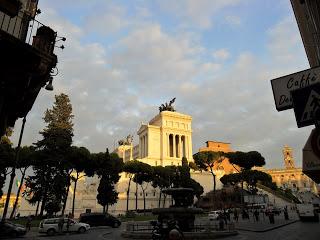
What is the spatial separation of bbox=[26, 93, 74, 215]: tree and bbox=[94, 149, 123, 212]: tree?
5678 mm

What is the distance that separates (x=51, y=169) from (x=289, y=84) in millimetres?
46214

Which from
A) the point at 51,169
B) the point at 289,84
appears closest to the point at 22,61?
the point at 289,84

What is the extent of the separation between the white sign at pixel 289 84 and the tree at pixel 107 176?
46.0 m

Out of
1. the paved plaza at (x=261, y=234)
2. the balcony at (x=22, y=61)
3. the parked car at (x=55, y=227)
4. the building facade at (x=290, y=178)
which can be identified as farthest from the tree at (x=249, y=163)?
the building facade at (x=290, y=178)

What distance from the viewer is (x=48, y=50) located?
36.0ft

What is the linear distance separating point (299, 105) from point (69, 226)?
3116 cm

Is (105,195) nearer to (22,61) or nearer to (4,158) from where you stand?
(4,158)

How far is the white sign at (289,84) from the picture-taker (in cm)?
569

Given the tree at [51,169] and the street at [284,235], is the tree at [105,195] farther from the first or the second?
the street at [284,235]

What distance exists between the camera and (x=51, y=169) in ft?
154

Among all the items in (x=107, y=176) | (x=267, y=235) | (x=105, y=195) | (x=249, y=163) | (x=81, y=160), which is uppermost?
(x=249, y=163)

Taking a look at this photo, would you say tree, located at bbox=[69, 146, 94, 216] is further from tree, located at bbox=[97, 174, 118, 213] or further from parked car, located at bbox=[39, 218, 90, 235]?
parked car, located at bbox=[39, 218, 90, 235]

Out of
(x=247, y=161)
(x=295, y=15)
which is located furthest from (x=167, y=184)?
(x=295, y=15)

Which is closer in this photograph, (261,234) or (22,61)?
(22,61)
